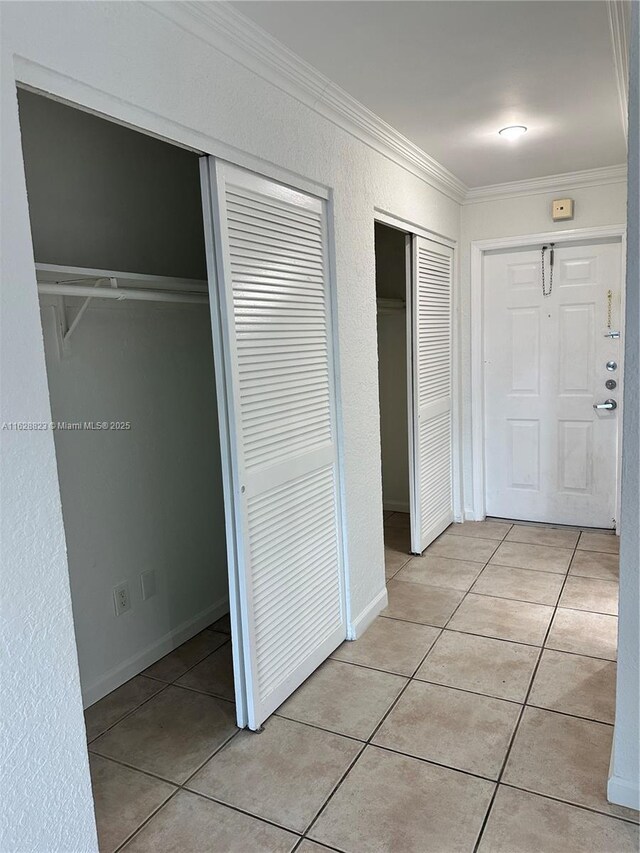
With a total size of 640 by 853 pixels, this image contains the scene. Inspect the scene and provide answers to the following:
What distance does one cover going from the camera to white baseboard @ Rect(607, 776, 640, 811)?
1793mm

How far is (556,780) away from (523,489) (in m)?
2.64

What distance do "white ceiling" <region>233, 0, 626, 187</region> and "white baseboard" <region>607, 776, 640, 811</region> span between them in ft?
7.59

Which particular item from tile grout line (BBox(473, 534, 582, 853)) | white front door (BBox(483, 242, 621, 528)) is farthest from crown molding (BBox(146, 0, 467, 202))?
tile grout line (BBox(473, 534, 582, 853))

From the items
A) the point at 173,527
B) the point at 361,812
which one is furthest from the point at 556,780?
the point at 173,527

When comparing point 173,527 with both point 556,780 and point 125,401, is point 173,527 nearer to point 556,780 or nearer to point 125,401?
point 125,401

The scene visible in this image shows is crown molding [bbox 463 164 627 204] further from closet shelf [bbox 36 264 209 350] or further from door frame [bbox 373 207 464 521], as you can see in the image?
closet shelf [bbox 36 264 209 350]

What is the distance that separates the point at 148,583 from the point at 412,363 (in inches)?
76.9

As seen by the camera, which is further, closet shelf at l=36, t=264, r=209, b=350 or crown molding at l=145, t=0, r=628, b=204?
closet shelf at l=36, t=264, r=209, b=350

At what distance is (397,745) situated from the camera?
2117mm

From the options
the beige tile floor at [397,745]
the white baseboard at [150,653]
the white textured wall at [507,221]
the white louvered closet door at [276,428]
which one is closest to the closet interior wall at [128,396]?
the white baseboard at [150,653]

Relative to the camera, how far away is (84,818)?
5.08ft

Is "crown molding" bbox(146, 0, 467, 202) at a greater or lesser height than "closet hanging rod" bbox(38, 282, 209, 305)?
greater

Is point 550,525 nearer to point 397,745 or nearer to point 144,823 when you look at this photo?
point 397,745

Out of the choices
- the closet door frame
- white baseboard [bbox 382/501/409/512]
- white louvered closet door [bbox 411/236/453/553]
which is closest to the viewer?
the closet door frame
